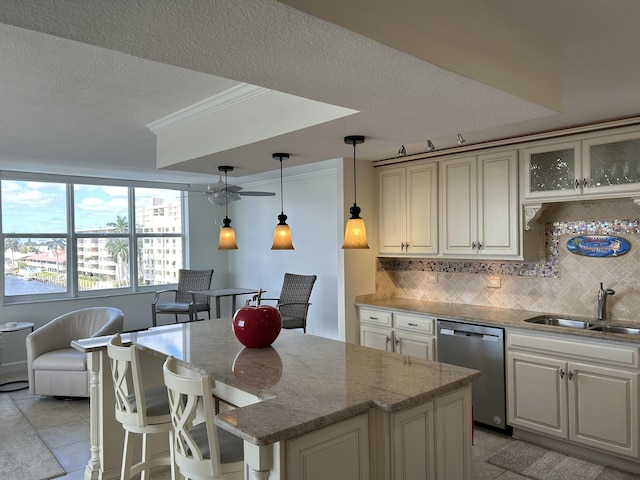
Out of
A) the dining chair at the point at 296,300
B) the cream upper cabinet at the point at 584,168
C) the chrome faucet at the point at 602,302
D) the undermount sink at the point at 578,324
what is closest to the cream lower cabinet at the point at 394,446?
the undermount sink at the point at 578,324

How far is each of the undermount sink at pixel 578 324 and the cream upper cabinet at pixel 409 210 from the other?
1.04 metres

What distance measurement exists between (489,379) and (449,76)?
2.68 metres

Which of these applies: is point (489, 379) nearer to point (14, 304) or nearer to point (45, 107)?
point (45, 107)

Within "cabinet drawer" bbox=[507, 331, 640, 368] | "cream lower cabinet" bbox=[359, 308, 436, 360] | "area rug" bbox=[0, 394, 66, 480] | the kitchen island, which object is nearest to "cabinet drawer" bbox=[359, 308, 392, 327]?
"cream lower cabinet" bbox=[359, 308, 436, 360]

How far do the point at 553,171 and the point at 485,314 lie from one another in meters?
1.23

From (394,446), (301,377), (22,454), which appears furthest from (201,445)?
(22,454)

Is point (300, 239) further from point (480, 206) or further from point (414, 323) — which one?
point (480, 206)

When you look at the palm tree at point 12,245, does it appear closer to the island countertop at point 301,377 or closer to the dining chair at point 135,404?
the island countertop at point 301,377

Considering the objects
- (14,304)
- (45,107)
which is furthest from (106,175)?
(45,107)

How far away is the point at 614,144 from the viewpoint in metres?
3.25

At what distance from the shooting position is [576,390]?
128 inches

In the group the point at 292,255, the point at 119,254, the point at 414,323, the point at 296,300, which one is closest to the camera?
the point at 414,323

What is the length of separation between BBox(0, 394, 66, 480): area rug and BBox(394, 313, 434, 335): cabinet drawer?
2804mm

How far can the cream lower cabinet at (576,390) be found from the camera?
3039mm
